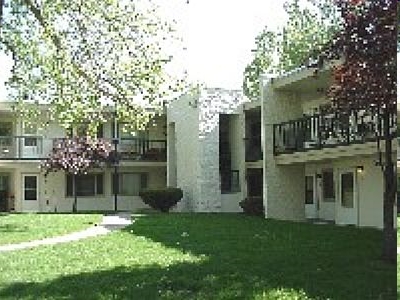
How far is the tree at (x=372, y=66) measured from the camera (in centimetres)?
395

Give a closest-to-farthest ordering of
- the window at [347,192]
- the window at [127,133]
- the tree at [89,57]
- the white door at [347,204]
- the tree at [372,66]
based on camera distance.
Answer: the tree at [372,66], the window at [127,133], the tree at [89,57], the white door at [347,204], the window at [347,192]

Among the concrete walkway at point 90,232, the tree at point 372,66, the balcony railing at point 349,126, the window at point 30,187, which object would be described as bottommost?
the concrete walkway at point 90,232

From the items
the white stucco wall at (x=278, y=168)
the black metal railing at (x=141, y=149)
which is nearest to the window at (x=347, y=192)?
the white stucco wall at (x=278, y=168)

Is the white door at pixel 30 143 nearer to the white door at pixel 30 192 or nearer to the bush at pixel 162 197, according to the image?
the white door at pixel 30 192

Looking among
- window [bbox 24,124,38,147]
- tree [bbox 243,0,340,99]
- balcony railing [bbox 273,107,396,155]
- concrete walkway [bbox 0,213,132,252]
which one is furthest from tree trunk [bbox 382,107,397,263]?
window [bbox 24,124,38,147]

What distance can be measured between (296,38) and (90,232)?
1623mm

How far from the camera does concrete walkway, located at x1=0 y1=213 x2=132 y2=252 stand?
3.80 metres

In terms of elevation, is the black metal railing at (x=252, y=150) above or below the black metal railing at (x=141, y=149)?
above

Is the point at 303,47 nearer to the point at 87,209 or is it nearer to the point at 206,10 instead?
the point at 206,10

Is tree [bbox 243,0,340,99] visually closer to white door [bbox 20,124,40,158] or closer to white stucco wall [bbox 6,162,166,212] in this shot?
white stucco wall [bbox 6,162,166,212]

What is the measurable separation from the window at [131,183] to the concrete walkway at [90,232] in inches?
6.1

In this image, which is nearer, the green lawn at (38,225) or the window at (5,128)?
the green lawn at (38,225)

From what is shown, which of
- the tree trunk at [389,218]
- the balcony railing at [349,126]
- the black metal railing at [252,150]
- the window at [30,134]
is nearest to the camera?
the window at [30,134]

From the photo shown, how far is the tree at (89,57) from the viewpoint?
423cm
